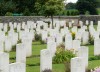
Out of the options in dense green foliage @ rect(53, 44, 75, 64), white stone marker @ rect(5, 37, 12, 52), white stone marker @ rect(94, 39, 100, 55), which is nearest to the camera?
dense green foliage @ rect(53, 44, 75, 64)

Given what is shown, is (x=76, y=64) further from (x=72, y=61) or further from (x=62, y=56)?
(x=62, y=56)

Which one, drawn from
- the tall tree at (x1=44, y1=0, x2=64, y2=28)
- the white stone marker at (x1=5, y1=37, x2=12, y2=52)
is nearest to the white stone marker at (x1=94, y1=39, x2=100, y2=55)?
the white stone marker at (x1=5, y1=37, x2=12, y2=52)

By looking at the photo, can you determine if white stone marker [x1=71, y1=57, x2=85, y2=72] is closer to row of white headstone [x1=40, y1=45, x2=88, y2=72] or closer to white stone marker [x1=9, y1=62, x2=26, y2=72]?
row of white headstone [x1=40, y1=45, x2=88, y2=72]

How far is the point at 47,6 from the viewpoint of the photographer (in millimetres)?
34000

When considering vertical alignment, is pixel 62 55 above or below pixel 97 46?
below

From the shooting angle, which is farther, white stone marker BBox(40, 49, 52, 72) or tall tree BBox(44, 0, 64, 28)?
tall tree BBox(44, 0, 64, 28)

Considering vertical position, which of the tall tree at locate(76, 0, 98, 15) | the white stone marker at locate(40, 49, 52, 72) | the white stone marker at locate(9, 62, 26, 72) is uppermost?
the white stone marker at locate(9, 62, 26, 72)

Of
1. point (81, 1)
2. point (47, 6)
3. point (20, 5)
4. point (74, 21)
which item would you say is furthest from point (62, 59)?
point (81, 1)

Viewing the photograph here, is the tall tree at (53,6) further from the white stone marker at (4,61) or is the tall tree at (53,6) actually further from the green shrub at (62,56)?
the white stone marker at (4,61)

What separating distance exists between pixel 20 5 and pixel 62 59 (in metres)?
31.5

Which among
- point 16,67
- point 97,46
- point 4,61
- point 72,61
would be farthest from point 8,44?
point 16,67

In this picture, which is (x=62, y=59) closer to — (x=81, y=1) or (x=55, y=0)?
(x=55, y=0)

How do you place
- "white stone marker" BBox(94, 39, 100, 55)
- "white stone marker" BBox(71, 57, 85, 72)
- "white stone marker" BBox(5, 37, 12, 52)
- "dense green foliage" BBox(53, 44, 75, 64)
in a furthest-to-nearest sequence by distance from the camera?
1. "white stone marker" BBox(5, 37, 12, 52)
2. "white stone marker" BBox(94, 39, 100, 55)
3. "dense green foliage" BBox(53, 44, 75, 64)
4. "white stone marker" BBox(71, 57, 85, 72)

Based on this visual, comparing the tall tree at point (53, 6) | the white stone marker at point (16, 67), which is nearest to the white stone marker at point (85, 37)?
the white stone marker at point (16, 67)
